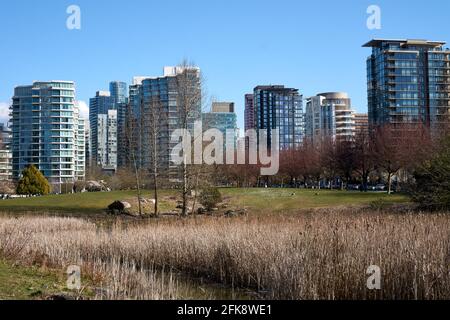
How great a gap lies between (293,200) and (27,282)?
101 feet

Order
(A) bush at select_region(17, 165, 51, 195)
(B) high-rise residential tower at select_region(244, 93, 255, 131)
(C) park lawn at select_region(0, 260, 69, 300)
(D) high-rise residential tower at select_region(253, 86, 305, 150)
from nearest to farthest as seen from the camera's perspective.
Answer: (C) park lawn at select_region(0, 260, 69, 300) → (A) bush at select_region(17, 165, 51, 195) → (D) high-rise residential tower at select_region(253, 86, 305, 150) → (B) high-rise residential tower at select_region(244, 93, 255, 131)

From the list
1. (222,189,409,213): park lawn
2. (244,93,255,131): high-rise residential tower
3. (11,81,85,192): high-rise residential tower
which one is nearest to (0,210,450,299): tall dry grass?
(222,189,409,213): park lawn

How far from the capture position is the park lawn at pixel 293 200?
35.8 metres

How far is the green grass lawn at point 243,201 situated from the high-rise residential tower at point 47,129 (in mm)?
47772

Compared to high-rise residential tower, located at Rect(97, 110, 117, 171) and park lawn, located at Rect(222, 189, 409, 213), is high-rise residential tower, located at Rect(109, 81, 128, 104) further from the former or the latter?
park lawn, located at Rect(222, 189, 409, 213)

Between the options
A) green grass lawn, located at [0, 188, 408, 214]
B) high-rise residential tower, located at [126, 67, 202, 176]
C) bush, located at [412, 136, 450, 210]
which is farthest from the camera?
green grass lawn, located at [0, 188, 408, 214]

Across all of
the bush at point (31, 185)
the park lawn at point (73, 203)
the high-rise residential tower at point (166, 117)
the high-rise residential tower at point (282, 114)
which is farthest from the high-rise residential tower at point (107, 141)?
the high-rise residential tower at point (166, 117)

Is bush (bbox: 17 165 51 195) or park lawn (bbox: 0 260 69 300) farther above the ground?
bush (bbox: 17 165 51 195)

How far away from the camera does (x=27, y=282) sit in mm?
9953

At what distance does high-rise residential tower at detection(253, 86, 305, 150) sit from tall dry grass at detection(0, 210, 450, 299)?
9962 cm

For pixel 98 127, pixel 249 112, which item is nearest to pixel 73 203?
pixel 98 127

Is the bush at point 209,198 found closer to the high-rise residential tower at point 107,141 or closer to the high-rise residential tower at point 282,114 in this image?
the high-rise residential tower at point 107,141

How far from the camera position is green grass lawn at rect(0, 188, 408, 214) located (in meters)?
36.4

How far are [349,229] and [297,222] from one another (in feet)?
12.9
